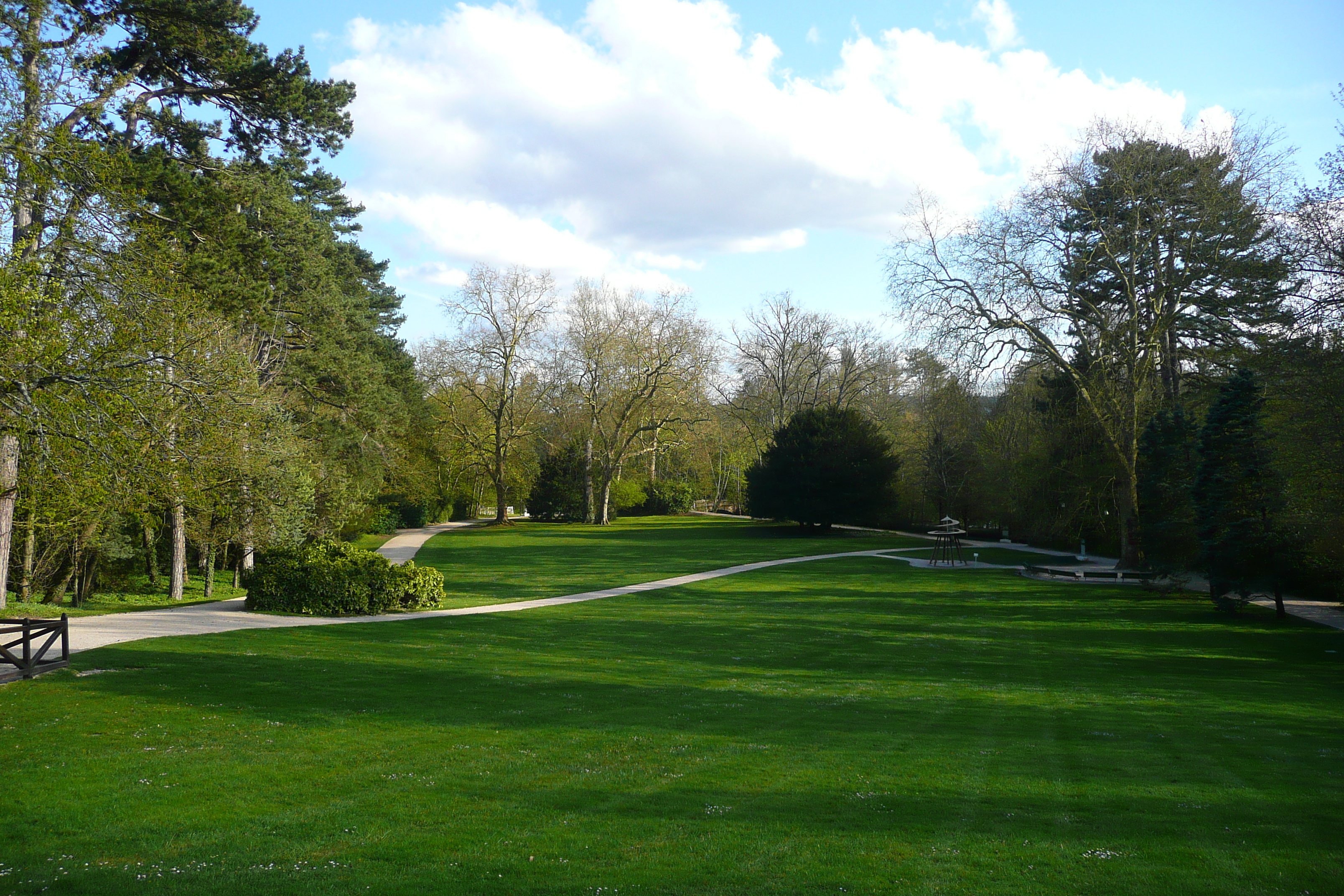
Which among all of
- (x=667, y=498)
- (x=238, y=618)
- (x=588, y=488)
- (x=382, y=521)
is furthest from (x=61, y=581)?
(x=667, y=498)

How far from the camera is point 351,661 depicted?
43.9 feet

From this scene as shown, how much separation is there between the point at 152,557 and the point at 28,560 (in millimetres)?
6495

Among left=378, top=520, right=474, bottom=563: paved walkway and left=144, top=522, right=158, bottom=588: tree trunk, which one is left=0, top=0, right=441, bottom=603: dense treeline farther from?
left=378, top=520, right=474, bottom=563: paved walkway

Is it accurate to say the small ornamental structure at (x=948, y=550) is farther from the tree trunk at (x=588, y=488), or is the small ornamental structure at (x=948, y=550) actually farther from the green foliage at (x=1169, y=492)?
the tree trunk at (x=588, y=488)

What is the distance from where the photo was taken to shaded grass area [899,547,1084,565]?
113ft

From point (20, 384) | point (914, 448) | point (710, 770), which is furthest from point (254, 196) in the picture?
point (914, 448)

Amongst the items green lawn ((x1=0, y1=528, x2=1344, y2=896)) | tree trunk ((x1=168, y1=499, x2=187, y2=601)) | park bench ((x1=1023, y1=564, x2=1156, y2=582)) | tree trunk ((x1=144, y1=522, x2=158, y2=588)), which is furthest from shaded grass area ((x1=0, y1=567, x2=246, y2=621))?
park bench ((x1=1023, y1=564, x2=1156, y2=582))

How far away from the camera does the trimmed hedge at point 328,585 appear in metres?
19.6

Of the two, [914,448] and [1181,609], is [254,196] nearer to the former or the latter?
[1181,609]

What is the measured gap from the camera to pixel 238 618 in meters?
18.3

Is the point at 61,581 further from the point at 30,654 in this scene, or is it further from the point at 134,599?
the point at 30,654

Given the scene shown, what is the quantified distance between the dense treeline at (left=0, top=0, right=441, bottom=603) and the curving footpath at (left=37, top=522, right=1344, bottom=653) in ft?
7.00

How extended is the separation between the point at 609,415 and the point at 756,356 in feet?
39.0

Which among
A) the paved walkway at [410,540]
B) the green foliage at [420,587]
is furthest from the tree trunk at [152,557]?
the green foliage at [420,587]
